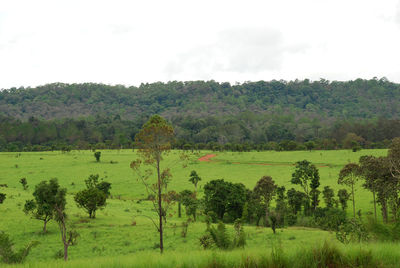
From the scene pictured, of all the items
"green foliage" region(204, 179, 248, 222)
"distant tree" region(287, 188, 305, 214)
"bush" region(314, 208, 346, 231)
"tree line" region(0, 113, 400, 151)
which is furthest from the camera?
"tree line" region(0, 113, 400, 151)

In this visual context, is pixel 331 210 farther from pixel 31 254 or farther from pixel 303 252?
pixel 303 252

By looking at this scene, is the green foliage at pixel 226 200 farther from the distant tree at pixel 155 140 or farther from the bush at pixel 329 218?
the distant tree at pixel 155 140

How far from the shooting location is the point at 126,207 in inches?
1566

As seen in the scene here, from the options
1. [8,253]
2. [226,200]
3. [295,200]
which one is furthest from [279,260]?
[295,200]

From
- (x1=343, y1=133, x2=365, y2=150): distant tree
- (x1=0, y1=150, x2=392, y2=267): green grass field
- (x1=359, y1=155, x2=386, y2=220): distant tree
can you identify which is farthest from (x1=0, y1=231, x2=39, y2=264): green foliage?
(x1=343, y1=133, x2=365, y2=150): distant tree


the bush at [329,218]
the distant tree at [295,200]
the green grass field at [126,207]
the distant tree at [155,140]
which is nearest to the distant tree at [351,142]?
the green grass field at [126,207]

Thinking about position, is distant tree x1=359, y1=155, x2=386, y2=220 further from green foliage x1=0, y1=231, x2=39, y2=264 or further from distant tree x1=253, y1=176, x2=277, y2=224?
green foliage x1=0, y1=231, x2=39, y2=264

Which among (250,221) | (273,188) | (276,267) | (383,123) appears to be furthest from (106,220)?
(383,123)

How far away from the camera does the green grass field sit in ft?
67.4

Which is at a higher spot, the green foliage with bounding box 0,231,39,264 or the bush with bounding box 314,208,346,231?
the green foliage with bounding box 0,231,39,264

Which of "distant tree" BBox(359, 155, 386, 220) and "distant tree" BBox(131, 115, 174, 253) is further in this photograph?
"distant tree" BBox(359, 155, 386, 220)

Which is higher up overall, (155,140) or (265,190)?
(155,140)

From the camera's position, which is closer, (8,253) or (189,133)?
(8,253)

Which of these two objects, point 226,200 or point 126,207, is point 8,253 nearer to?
point 226,200
